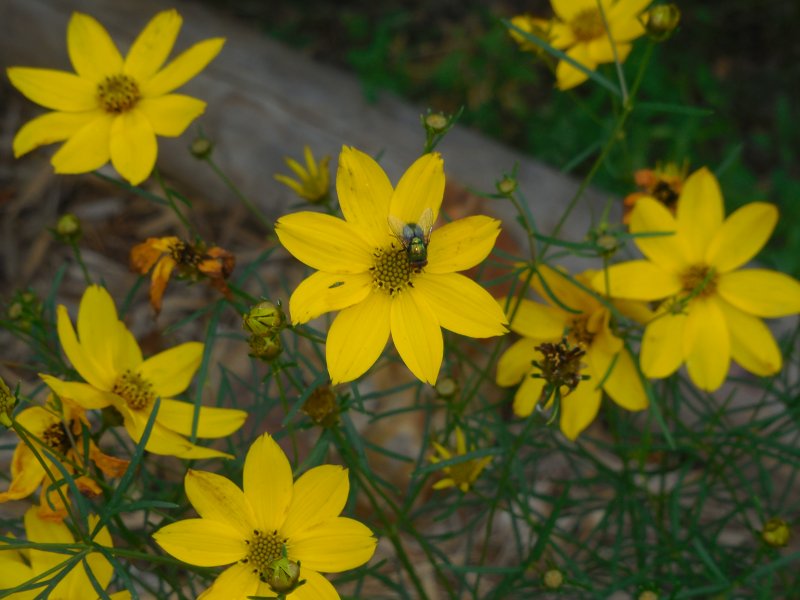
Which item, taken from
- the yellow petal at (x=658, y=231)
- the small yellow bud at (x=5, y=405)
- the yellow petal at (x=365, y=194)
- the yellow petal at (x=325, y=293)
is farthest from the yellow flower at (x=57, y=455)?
the yellow petal at (x=658, y=231)

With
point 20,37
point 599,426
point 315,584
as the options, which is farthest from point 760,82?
point 315,584

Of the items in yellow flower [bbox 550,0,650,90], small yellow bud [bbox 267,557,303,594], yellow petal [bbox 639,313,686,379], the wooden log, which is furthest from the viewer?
the wooden log

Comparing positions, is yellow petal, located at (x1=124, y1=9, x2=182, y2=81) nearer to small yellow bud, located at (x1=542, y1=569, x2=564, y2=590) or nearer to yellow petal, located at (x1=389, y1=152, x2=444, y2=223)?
yellow petal, located at (x1=389, y1=152, x2=444, y2=223)

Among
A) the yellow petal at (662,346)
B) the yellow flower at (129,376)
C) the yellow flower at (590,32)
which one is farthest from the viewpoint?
the yellow flower at (590,32)

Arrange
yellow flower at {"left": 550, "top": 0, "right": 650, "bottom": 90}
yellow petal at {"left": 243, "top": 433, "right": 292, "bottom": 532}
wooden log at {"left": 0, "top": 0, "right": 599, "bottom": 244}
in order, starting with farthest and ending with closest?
wooden log at {"left": 0, "top": 0, "right": 599, "bottom": 244}
yellow flower at {"left": 550, "top": 0, "right": 650, "bottom": 90}
yellow petal at {"left": 243, "top": 433, "right": 292, "bottom": 532}

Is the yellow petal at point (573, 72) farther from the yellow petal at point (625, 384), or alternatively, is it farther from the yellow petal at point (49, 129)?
the yellow petal at point (49, 129)

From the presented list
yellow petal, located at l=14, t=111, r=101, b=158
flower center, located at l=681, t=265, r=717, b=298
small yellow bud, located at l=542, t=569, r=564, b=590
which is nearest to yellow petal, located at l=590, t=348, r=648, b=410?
flower center, located at l=681, t=265, r=717, b=298

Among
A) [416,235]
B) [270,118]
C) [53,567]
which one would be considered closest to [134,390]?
[53,567]
